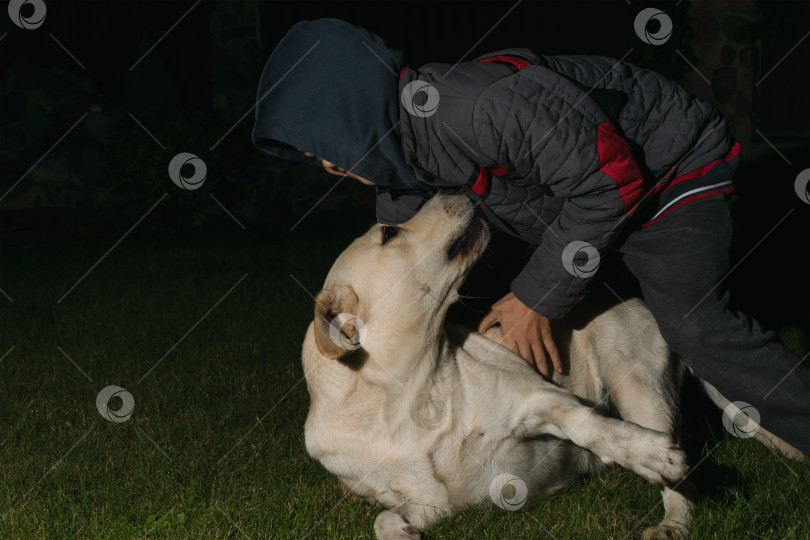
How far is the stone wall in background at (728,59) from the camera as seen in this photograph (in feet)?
28.0

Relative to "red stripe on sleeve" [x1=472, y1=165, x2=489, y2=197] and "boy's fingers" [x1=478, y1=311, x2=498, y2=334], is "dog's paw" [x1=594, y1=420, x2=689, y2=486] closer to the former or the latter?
"boy's fingers" [x1=478, y1=311, x2=498, y2=334]

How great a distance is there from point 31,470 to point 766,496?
2.69 metres

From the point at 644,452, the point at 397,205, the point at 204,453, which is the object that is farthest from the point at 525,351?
the point at 204,453

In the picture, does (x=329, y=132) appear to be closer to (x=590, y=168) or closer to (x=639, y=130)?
(x=590, y=168)

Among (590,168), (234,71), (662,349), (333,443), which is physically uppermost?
(590,168)

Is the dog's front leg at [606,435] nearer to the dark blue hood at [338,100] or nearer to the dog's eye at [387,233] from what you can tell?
the dog's eye at [387,233]

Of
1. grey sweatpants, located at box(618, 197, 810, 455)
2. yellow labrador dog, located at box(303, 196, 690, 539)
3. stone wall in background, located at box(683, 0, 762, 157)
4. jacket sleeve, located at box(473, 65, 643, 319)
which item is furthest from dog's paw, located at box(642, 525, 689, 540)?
stone wall in background, located at box(683, 0, 762, 157)

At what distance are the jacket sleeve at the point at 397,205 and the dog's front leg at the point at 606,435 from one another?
1088 mm

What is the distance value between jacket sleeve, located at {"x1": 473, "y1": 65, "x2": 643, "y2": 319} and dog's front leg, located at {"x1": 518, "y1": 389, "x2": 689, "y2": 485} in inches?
22.6

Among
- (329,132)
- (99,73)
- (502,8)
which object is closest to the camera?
(329,132)

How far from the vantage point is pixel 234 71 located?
31.4 ft

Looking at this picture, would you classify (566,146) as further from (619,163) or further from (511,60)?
(511,60)

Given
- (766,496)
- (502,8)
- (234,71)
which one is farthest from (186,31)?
(766,496)

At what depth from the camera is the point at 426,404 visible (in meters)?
2.64
